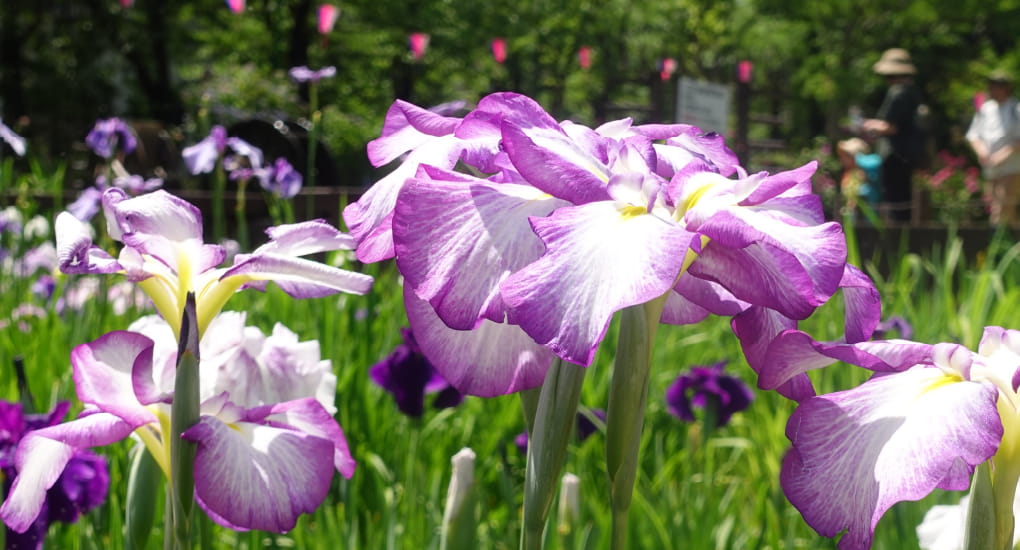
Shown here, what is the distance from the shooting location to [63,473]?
95 cm

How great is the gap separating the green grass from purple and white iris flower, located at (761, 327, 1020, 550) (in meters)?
0.72

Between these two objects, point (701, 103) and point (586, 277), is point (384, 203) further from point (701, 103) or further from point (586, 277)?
point (701, 103)

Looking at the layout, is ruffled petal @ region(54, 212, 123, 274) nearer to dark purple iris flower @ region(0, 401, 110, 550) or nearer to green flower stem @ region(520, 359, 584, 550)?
Answer: green flower stem @ region(520, 359, 584, 550)

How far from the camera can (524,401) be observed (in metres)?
0.56

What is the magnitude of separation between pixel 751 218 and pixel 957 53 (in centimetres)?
2571

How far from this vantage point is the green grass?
138 cm

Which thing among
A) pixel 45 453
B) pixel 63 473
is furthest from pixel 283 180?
pixel 45 453

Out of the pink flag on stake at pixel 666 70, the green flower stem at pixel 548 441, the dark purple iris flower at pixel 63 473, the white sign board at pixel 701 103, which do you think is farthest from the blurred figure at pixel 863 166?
the green flower stem at pixel 548 441

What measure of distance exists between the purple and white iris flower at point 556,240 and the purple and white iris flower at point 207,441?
0.39 ft

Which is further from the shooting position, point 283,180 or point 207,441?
point 283,180

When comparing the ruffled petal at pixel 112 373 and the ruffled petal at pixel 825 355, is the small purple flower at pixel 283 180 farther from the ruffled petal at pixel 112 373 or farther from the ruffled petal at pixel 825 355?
the ruffled petal at pixel 825 355

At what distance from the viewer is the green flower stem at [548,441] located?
0.49m

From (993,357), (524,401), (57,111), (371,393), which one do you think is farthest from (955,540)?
(57,111)

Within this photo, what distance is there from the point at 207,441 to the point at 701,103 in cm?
702
